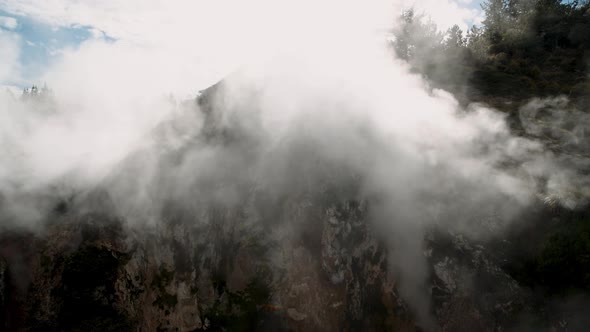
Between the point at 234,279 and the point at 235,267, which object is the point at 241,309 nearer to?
the point at 234,279

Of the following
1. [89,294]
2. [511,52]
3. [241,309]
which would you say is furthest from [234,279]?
[511,52]

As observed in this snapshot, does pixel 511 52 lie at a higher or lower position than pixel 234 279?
higher

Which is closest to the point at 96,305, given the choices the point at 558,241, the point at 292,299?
the point at 292,299

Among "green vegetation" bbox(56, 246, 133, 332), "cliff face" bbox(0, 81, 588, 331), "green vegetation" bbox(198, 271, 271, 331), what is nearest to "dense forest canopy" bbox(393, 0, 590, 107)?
"cliff face" bbox(0, 81, 588, 331)

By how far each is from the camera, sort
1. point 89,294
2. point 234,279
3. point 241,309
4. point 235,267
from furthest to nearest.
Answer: point 235,267
point 234,279
point 241,309
point 89,294

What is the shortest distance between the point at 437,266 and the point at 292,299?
623 cm

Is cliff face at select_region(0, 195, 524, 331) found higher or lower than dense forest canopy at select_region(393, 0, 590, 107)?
lower

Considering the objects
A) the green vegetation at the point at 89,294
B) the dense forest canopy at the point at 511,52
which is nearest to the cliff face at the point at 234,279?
the green vegetation at the point at 89,294

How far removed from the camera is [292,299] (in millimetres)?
14711

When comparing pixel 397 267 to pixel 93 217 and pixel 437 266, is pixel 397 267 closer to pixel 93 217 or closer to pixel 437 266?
pixel 437 266

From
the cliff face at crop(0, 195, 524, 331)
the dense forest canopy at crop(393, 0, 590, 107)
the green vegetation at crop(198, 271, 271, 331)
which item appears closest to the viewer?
the cliff face at crop(0, 195, 524, 331)

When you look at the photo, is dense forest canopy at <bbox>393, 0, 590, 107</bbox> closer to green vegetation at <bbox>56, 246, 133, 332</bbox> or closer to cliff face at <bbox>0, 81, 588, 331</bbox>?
cliff face at <bbox>0, 81, 588, 331</bbox>

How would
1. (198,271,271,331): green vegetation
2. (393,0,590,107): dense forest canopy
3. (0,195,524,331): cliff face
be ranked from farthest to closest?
(393,0,590,107): dense forest canopy, (198,271,271,331): green vegetation, (0,195,524,331): cliff face

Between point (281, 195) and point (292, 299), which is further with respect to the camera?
point (281, 195)
